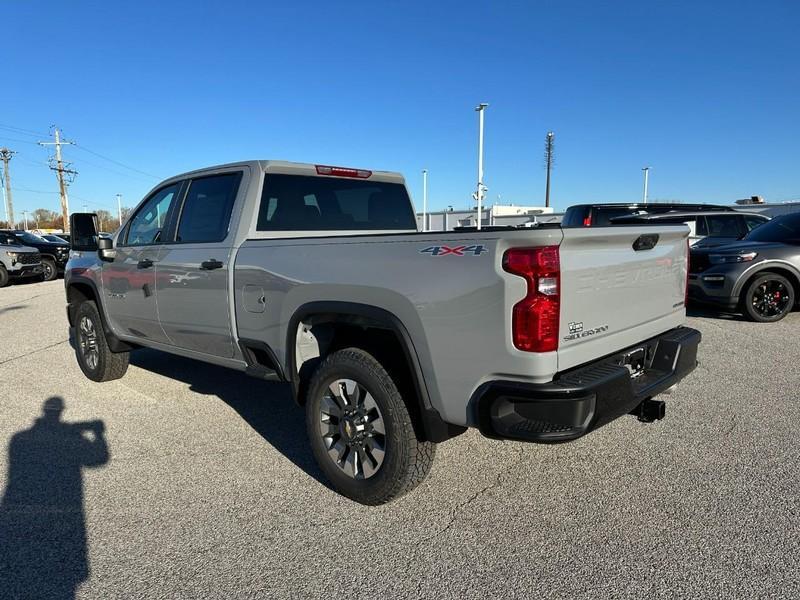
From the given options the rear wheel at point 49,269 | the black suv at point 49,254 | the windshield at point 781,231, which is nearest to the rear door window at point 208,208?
the windshield at point 781,231

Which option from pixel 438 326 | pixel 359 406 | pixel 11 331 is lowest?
pixel 11 331

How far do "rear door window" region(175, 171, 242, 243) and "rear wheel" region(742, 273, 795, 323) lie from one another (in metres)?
7.71

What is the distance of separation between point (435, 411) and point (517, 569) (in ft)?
2.63

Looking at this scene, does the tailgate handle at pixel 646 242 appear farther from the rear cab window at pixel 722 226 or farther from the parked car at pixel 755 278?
the rear cab window at pixel 722 226

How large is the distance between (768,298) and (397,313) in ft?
25.5

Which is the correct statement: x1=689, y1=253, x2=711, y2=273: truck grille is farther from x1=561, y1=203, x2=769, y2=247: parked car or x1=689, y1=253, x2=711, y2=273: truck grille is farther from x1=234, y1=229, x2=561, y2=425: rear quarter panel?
x1=234, y1=229, x2=561, y2=425: rear quarter panel

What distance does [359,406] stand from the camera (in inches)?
121

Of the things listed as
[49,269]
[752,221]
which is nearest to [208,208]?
[752,221]

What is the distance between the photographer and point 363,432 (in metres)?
3.06

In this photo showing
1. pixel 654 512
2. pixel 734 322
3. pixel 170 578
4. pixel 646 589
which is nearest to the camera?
pixel 646 589

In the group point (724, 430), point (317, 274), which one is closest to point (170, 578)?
point (317, 274)

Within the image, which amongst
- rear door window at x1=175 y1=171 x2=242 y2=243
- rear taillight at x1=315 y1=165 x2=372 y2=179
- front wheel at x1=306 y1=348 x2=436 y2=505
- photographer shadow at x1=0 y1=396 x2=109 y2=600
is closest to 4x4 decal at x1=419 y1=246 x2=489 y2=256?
front wheel at x1=306 y1=348 x2=436 y2=505

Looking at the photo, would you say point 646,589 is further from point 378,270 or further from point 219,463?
point 219,463

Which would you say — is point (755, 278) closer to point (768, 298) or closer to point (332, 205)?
point (768, 298)
